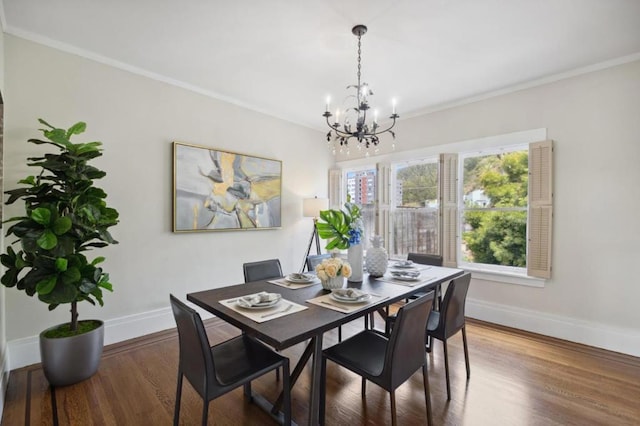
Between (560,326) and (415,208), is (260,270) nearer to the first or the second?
(415,208)

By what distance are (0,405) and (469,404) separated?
3.13m

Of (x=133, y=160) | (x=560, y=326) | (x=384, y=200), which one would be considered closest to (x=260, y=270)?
(x=133, y=160)

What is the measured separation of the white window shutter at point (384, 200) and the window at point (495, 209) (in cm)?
103

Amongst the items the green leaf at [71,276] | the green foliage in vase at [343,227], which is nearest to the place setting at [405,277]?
the green foliage in vase at [343,227]

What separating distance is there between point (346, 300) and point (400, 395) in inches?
38.0

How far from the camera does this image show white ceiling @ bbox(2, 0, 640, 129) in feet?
6.98

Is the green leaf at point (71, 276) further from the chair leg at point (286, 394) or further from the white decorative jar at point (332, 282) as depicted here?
the white decorative jar at point (332, 282)

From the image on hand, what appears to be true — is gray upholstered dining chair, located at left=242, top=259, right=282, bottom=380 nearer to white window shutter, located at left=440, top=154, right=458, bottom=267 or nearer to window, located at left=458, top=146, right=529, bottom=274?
white window shutter, located at left=440, top=154, right=458, bottom=267

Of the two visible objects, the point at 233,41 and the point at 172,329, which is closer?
the point at 233,41

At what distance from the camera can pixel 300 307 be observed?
1.77 meters

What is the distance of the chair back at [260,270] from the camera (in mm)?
2570

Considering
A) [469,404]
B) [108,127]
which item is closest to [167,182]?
[108,127]

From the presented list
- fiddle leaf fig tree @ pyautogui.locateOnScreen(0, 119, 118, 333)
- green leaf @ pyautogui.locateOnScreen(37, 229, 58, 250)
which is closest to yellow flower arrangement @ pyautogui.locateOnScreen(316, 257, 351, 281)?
fiddle leaf fig tree @ pyautogui.locateOnScreen(0, 119, 118, 333)

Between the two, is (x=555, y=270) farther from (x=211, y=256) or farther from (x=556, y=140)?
(x=211, y=256)
